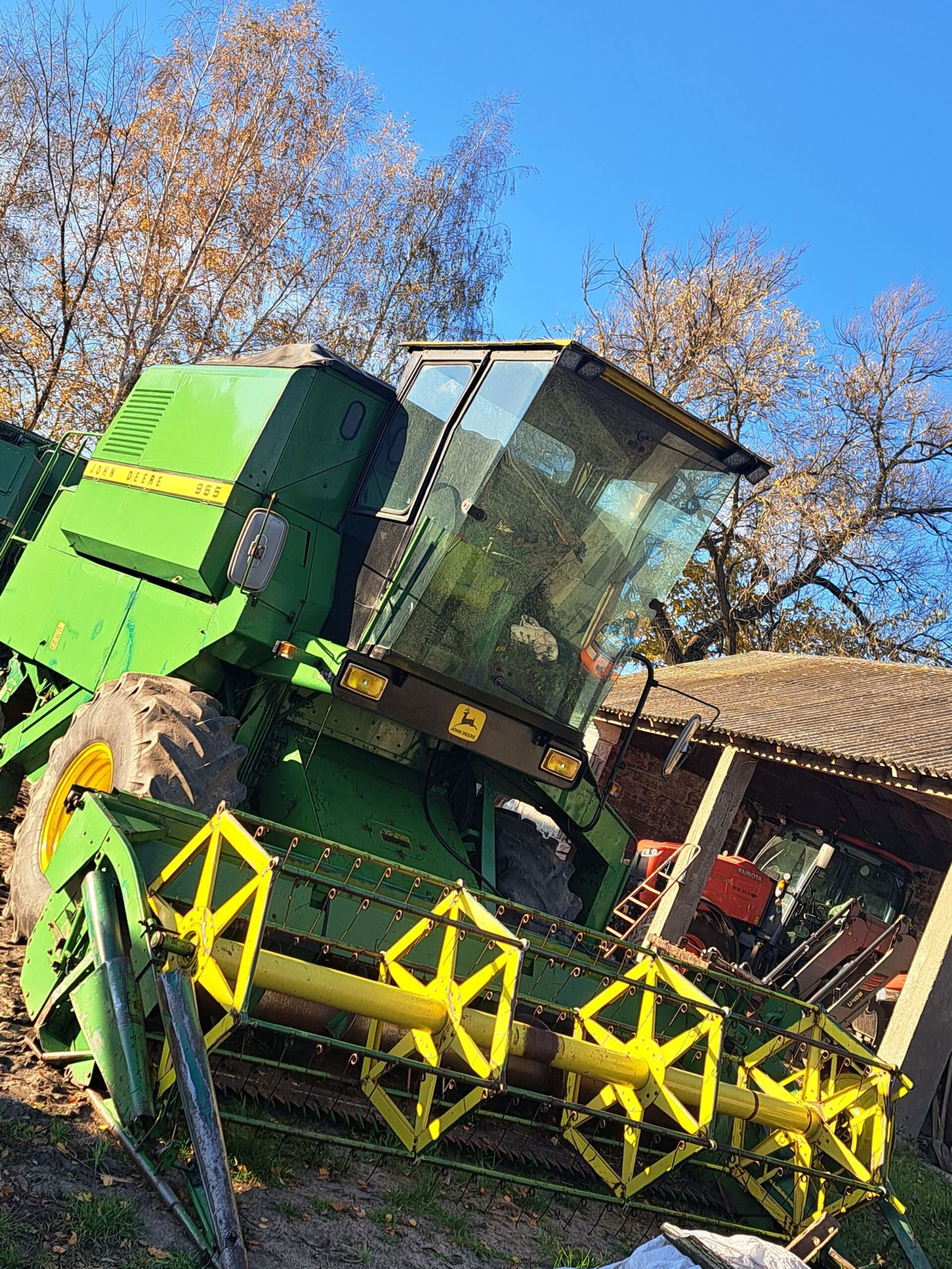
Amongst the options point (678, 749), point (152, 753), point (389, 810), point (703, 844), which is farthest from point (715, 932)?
point (152, 753)

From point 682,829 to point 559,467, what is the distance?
13.0 meters

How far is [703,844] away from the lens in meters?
11.0

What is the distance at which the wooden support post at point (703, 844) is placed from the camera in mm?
10609

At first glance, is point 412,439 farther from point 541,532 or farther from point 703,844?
point 703,844

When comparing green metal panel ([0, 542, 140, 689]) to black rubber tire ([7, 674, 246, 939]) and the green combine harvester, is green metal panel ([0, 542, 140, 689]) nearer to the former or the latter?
the green combine harvester

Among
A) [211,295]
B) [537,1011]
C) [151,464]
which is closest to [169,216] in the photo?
[211,295]

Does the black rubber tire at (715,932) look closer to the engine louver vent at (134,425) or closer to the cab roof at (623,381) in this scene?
the cab roof at (623,381)

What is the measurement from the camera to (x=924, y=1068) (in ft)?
28.9

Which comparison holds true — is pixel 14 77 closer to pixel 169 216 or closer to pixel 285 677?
pixel 169 216

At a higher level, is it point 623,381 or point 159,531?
point 623,381

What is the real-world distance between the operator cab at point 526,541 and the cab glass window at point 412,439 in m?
0.01

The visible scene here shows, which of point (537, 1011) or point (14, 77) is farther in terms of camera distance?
point (14, 77)

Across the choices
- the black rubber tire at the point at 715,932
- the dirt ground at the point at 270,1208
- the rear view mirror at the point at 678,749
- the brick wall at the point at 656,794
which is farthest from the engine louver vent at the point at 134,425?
the brick wall at the point at 656,794

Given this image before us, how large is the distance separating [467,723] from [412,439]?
4.93 feet
